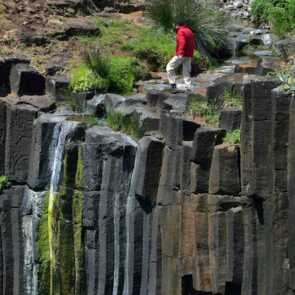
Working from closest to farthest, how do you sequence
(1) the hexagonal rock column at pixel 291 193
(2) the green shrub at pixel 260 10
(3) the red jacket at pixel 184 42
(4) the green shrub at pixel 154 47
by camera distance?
(1) the hexagonal rock column at pixel 291 193, (3) the red jacket at pixel 184 42, (4) the green shrub at pixel 154 47, (2) the green shrub at pixel 260 10

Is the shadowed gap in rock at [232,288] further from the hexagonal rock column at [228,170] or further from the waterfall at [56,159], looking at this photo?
the waterfall at [56,159]

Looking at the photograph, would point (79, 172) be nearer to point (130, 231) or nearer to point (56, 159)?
point (56, 159)

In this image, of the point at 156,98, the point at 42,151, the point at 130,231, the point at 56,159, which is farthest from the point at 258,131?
the point at 42,151

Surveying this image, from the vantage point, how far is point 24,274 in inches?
781

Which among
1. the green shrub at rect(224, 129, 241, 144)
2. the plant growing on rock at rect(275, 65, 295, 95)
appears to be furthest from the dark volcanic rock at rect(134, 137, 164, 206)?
the plant growing on rock at rect(275, 65, 295, 95)

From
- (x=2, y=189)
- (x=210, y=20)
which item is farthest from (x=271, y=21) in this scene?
(x=2, y=189)

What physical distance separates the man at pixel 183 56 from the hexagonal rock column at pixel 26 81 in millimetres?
2566

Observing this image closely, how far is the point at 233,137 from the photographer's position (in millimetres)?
16719

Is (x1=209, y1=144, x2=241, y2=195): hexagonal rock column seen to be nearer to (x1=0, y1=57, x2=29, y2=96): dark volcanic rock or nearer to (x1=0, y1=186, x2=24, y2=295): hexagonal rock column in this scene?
(x1=0, y1=186, x2=24, y2=295): hexagonal rock column

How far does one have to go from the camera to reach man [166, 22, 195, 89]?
2042 centimetres

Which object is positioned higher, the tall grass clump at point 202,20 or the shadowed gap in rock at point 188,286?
the tall grass clump at point 202,20

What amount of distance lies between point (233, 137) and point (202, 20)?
22.4 ft

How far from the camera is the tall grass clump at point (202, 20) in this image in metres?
23.0

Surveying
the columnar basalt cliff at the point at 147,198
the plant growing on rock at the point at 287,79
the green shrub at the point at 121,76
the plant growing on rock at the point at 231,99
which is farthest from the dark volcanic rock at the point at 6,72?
the plant growing on rock at the point at 287,79
